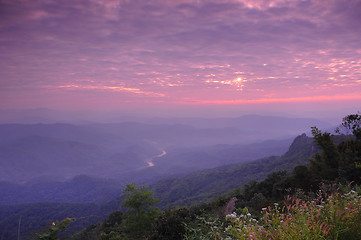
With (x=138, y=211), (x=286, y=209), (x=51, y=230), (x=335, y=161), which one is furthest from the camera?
(x=138, y=211)

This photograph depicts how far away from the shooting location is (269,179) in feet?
63.5

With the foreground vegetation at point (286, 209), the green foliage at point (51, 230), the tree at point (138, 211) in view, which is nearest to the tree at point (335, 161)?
the foreground vegetation at point (286, 209)

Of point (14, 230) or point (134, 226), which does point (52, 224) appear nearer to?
point (134, 226)

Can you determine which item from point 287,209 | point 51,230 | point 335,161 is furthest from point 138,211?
point 287,209

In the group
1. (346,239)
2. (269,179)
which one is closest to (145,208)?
(269,179)

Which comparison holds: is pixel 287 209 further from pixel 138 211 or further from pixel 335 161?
pixel 138 211

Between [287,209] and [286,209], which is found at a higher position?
[287,209]

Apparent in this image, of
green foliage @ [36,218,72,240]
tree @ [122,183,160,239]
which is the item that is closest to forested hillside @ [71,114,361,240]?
tree @ [122,183,160,239]

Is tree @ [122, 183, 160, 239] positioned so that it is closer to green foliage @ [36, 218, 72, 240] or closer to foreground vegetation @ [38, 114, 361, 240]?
foreground vegetation @ [38, 114, 361, 240]

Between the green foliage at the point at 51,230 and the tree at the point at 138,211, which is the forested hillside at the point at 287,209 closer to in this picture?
the tree at the point at 138,211

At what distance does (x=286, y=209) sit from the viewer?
9.92m

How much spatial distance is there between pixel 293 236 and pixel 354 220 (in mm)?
1568

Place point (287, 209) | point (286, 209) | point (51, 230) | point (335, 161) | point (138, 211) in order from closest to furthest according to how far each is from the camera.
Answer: point (287, 209) < point (286, 209) < point (51, 230) < point (335, 161) < point (138, 211)

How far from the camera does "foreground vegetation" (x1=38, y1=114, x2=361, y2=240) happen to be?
14.5 ft
